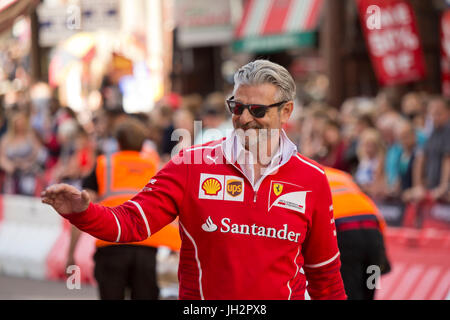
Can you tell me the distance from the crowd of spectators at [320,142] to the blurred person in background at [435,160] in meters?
0.01

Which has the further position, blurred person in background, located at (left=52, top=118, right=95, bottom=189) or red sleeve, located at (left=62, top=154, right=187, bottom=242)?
blurred person in background, located at (left=52, top=118, right=95, bottom=189)

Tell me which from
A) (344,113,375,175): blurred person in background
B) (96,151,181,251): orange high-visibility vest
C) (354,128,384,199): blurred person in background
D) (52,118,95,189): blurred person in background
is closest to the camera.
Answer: (96,151,181,251): orange high-visibility vest

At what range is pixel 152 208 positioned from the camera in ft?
11.5

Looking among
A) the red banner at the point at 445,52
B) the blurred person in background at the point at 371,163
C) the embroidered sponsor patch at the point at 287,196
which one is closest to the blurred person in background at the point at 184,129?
the blurred person in background at the point at 371,163

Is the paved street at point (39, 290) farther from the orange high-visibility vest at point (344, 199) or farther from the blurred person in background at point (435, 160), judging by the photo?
the orange high-visibility vest at point (344, 199)

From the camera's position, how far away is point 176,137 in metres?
10.9

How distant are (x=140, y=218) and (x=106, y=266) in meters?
2.50

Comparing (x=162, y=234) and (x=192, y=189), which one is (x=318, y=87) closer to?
(x=162, y=234)

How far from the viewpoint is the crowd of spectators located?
9.92 meters

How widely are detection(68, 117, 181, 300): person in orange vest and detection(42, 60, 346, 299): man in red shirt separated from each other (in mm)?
2345

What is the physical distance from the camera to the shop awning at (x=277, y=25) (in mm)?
17672

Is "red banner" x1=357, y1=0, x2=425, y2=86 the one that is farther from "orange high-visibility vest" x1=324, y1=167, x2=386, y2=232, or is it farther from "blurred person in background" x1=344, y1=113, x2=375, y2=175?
"orange high-visibility vest" x1=324, y1=167, x2=386, y2=232

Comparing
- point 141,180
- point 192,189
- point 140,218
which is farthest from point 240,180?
point 141,180

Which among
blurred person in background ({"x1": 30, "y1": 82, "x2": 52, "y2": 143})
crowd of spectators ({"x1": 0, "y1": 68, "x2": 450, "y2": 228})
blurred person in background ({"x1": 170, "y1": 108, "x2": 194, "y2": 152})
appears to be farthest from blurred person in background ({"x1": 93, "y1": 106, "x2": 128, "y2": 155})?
blurred person in background ({"x1": 30, "y1": 82, "x2": 52, "y2": 143})
